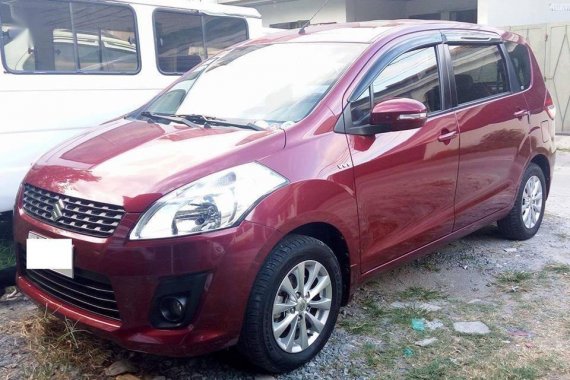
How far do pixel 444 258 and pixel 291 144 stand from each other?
2.22 meters

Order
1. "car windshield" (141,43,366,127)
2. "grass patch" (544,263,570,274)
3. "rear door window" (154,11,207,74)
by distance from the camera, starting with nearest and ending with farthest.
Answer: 1. "car windshield" (141,43,366,127)
2. "grass patch" (544,263,570,274)
3. "rear door window" (154,11,207,74)

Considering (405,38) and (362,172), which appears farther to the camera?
(405,38)

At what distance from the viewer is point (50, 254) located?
287 centimetres

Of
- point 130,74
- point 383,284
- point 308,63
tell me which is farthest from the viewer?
point 130,74

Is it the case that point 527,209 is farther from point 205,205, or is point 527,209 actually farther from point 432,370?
point 205,205

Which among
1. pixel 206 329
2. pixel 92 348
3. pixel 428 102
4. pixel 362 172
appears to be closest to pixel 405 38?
pixel 428 102

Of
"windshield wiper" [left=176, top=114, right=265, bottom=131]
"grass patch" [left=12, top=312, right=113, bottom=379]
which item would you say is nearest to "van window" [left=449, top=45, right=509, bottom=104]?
"windshield wiper" [left=176, top=114, right=265, bottom=131]

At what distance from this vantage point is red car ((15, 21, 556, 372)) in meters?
2.71

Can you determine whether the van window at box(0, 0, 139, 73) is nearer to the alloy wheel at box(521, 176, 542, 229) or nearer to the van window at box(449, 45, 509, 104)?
the van window at box(449, 45, 509, 104)

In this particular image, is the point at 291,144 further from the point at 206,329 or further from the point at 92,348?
the point at 92,348

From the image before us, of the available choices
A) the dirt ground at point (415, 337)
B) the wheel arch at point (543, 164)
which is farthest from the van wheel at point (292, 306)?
the wheel arch at point (543, 164)

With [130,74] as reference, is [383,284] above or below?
below

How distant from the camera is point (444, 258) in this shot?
481 centimetres

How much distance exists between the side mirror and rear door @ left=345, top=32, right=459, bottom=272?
0.05 metres
